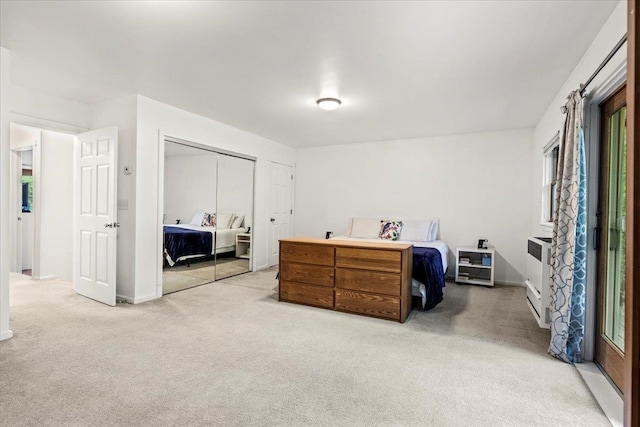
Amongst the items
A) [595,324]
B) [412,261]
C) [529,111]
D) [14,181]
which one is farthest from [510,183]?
[14,181]

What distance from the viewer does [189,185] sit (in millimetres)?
4508

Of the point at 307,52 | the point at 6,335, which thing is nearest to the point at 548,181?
the point at 307,52

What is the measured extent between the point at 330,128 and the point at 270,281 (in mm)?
2514

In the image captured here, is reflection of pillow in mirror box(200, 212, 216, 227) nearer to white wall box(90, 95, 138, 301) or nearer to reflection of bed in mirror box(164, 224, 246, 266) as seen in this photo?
reflection of bed in mirror box(164, 224, 246, 266)

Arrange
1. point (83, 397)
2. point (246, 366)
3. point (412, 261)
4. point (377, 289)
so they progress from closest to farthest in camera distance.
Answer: point (83, 397), point (246, 366), point (377, 289), point (412, 261)

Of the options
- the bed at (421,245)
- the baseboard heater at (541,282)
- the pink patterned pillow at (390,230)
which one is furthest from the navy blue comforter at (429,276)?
the pink patterned pillow at (390,230)

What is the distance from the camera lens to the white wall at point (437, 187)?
5.05 metres

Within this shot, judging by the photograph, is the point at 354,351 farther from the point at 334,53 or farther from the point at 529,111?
the point at 529,111

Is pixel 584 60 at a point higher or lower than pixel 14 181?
higher

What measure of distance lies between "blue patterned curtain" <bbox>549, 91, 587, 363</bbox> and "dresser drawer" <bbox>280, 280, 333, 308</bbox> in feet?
6.63

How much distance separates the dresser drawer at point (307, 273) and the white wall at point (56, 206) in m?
3.39

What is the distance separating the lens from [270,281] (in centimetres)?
495

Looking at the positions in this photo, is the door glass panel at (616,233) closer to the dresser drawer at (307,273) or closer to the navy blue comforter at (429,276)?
the navy blue comforter at (429,276)

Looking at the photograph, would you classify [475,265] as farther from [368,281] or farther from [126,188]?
Result: [126,188]
